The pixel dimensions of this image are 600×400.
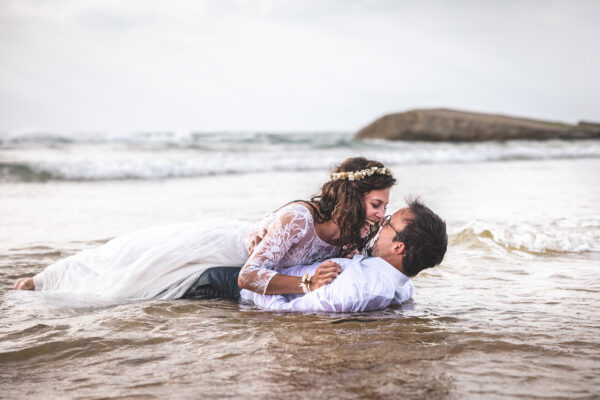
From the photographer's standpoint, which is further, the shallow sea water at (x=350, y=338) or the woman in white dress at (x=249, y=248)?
the woman in white dress at (x=249, y=248)

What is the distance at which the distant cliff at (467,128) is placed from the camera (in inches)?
954

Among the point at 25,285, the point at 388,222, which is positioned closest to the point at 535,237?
the point at 388,222

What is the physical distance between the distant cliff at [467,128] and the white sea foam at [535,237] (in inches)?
715

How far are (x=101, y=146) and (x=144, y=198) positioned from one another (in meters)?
11.4

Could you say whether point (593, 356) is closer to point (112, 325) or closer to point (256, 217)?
point (112, 325)

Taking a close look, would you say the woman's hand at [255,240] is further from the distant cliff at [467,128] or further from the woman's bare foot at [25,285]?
the distant cliff at [467,128]

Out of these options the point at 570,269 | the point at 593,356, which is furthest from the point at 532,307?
the point at 570,269

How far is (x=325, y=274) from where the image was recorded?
3.68 meters

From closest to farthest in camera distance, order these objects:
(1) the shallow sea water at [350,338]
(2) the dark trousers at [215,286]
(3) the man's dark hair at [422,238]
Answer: (1) the shallow sea water at [350,338], (3) the man's dark hair at [422,238], (2) the dark trousers at [215,286]

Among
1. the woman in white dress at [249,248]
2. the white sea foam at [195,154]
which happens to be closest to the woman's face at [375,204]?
the woman in white dress at [249,248]

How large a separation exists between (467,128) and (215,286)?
72.0 feet

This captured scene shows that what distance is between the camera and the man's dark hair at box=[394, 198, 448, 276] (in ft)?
11.9

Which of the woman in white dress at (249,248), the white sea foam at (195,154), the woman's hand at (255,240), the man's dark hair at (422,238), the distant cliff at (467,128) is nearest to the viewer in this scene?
the man's dark hair at (422,238)

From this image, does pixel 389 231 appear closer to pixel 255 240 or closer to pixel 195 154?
pixel 255 240
